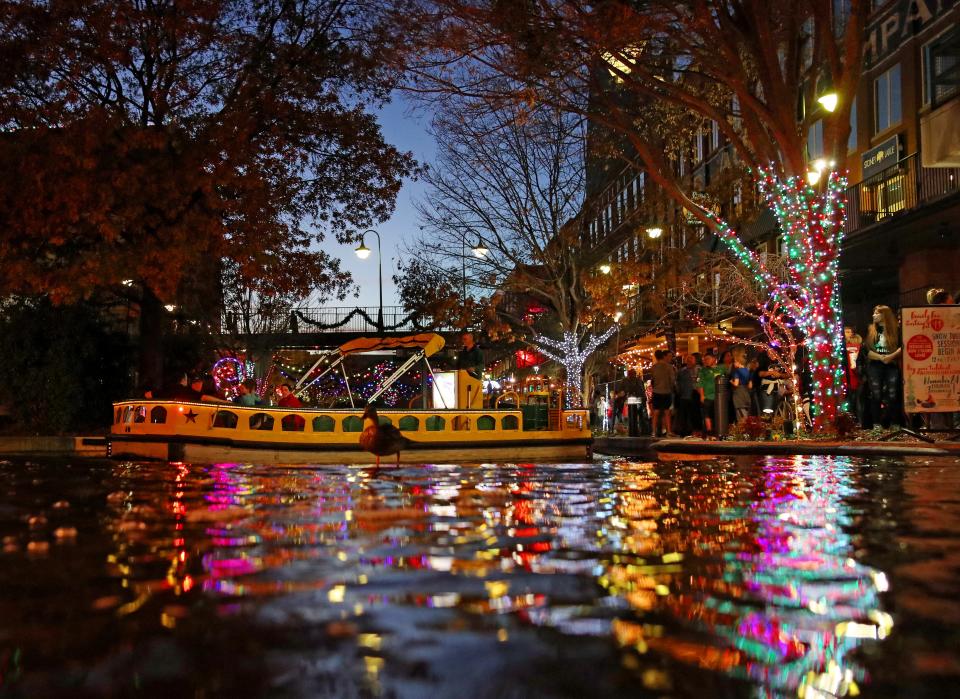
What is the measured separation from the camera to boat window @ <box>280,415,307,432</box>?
2169cm

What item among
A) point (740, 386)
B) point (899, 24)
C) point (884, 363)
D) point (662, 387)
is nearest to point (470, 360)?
point (662, 387)

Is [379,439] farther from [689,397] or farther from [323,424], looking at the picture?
[689,397]

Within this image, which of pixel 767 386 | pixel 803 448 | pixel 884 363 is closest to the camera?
pixel 803 448

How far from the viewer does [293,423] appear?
21.7 meters

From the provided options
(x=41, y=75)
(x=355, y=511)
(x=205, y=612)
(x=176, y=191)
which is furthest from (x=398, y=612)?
(x=41, y=75)

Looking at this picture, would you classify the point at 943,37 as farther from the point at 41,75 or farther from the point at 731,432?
the point at 41,75

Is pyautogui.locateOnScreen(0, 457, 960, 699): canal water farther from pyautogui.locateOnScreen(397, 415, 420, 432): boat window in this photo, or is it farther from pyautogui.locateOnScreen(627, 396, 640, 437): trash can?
pyautogui.locateOnScreen(627, 396, 640, 437): trash can

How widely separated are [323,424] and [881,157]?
19885 mm

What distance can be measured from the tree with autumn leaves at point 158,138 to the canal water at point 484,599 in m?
17.6

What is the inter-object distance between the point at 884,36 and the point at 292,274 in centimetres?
1995

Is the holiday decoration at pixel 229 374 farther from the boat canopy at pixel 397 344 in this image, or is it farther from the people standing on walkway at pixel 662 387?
the people standing on walkway at pixel 662 387

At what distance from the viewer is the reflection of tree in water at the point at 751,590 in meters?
2.83

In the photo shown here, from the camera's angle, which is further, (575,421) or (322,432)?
(575,421)

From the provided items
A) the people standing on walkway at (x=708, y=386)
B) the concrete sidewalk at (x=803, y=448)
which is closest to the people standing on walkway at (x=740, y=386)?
the people standing on walkway at (x=708, y=386)
